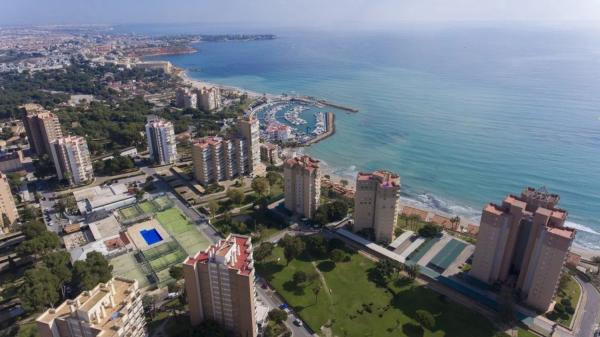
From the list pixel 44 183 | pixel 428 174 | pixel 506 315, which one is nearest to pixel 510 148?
pixel 428 174

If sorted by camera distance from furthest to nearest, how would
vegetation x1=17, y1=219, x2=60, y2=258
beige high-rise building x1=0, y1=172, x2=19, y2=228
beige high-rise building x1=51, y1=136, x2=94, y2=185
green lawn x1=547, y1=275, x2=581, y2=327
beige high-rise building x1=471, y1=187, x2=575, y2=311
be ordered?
beige high-rise building x1=51, y1=136, x2=94, y2=185
beige high-rise building x1=0, y1=172, x2=19, y2=228
vegetation x1=17, y1=219, x2=60, y2=258
green lawn x1=547, y1=275, x2=581, y2=327
beige high-rise building x1=471, y1=187, x2=575, y2=311

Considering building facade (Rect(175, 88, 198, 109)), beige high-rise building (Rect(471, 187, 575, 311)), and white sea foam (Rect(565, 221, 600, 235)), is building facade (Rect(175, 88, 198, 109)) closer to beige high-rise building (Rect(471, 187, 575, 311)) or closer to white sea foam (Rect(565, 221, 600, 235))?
beige high-rise building (Rect(471, 187, 575, 311))

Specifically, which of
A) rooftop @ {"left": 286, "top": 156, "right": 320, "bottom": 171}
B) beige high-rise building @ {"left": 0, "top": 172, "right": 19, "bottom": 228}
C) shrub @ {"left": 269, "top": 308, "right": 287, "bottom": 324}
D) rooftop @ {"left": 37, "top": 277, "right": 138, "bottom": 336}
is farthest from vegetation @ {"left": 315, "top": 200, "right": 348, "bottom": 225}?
beige high-rise building @ {"left": 0, "top": 172, "right": 19, "bottom": 228}

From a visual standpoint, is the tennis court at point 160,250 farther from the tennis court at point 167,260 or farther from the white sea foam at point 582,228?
the white sea foam at point 582,228

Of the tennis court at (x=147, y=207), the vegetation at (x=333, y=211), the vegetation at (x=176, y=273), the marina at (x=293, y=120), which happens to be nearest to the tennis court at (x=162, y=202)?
the tennis court at (x=147, y=207)

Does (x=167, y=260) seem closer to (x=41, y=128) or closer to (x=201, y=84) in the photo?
(x=41, y=128)

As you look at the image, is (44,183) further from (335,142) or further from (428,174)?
(428,174)
